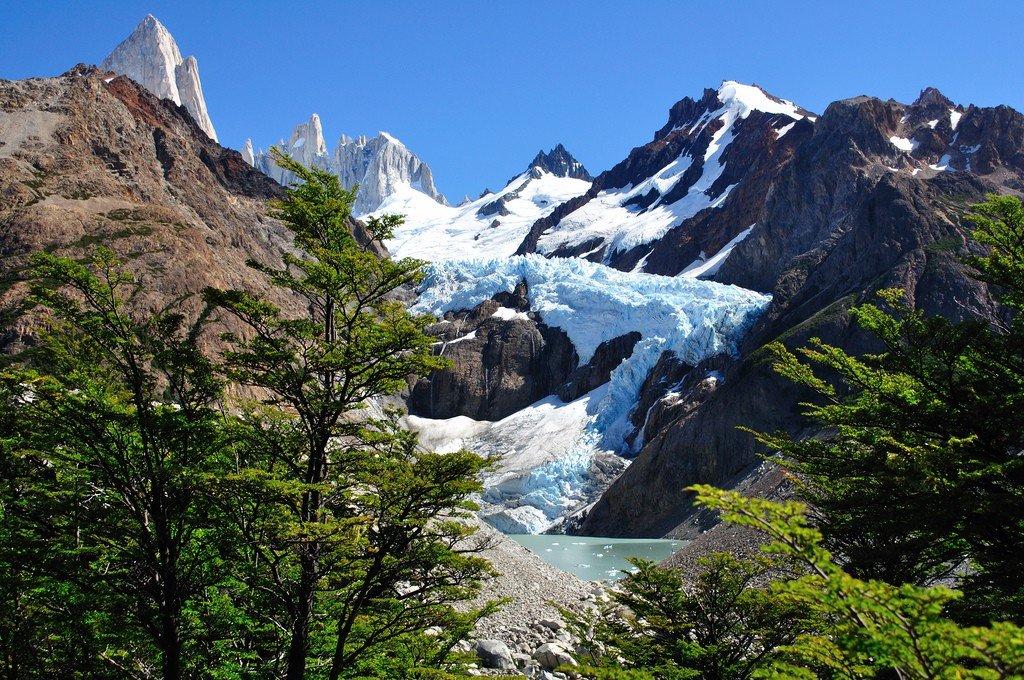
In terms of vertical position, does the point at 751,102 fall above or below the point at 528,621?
above

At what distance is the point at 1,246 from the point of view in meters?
48.1

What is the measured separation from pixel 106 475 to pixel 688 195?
16121 cm

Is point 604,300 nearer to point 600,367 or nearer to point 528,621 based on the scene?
point 600,367

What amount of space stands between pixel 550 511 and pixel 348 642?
60769mm

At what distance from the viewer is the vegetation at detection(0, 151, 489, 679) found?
778cm

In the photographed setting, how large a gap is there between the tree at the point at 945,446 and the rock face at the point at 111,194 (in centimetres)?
4282

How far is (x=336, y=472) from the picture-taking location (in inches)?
362

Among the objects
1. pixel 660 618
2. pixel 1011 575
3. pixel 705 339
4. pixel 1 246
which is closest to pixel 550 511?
pixel 705 339

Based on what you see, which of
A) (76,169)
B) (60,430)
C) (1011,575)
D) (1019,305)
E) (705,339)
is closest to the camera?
(1011,575)

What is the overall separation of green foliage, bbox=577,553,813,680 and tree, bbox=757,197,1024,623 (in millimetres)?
1606

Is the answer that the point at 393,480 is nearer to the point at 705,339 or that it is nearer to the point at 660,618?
the point at 660,618

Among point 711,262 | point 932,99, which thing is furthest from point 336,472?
point 932,99

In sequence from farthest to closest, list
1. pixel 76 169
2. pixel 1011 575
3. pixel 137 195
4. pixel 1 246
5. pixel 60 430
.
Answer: pixel 137 195
pixel 76 169
pixel 1 246
pixel 60 430
pixel 1011 575

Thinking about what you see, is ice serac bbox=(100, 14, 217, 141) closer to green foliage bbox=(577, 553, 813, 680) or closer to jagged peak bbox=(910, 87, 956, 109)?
jagged peak bbox=(910, 87, 956, 109)
